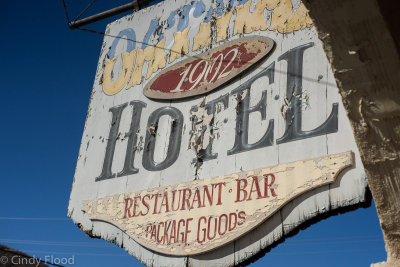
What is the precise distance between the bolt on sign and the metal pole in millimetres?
524

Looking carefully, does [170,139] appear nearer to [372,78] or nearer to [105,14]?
[105,14]

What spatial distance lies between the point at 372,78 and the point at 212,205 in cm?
190

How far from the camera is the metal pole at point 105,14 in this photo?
17.4ft

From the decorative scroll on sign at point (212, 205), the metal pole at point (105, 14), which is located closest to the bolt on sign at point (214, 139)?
the decorative scroll on sign at point (212, 205)

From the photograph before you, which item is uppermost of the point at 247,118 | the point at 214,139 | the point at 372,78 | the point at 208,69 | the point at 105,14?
the point at 105,14

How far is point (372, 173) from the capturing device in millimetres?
1776

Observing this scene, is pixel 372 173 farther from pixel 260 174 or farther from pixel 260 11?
pixel 260 11

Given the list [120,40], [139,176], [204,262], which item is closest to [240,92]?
[139,176]

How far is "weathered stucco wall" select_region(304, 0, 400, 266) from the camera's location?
147cm

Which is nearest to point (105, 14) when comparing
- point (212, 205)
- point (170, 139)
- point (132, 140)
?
point (132, 140)

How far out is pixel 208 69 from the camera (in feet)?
13.0

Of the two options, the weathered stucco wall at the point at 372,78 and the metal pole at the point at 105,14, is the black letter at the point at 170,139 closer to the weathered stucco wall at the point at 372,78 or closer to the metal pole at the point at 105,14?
the metal pole at the point at 105,14

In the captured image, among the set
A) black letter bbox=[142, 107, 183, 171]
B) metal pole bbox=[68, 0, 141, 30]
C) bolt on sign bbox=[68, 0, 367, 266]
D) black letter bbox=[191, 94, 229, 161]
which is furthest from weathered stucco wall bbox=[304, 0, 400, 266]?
metal pole bbox=[68, 0, 141, 30]

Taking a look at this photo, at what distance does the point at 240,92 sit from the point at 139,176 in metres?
1.17
